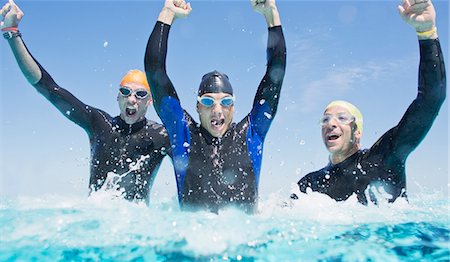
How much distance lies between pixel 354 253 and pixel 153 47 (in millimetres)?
3062

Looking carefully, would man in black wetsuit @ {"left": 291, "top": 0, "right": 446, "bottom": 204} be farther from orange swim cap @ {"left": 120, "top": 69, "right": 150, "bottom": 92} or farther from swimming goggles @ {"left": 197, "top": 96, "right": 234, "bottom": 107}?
orange swim cap @ {"left": 120, "top": 69, "right": 150, "bottom": 92}

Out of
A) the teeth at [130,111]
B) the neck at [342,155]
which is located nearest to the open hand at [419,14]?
the neck at [342,155]

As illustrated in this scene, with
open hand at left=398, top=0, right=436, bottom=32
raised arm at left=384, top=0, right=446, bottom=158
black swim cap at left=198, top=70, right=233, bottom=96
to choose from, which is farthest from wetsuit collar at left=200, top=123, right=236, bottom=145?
open hand at left=398, top=0, right=436, bottom=32

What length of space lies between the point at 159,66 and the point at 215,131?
100cm

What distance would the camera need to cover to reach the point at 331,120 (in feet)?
20.1

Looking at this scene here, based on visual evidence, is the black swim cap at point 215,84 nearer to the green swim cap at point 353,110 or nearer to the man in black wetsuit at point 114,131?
the man in black wetsuit at point 114,131

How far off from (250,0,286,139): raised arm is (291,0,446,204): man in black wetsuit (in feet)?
4.70

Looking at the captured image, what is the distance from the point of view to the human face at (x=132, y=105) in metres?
6.80

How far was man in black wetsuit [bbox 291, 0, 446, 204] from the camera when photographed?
4.84 meters

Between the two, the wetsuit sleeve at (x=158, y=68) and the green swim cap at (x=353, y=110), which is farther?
the green swim cap at (x=353, y=110)

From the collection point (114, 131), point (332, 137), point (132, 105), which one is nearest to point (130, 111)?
point (132, 105)

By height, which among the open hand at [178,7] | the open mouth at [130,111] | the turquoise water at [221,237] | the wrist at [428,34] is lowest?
the turquoise water at [221,237]

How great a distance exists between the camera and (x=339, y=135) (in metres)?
6.04

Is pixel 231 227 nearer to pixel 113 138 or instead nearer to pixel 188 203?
pixel 188 203
